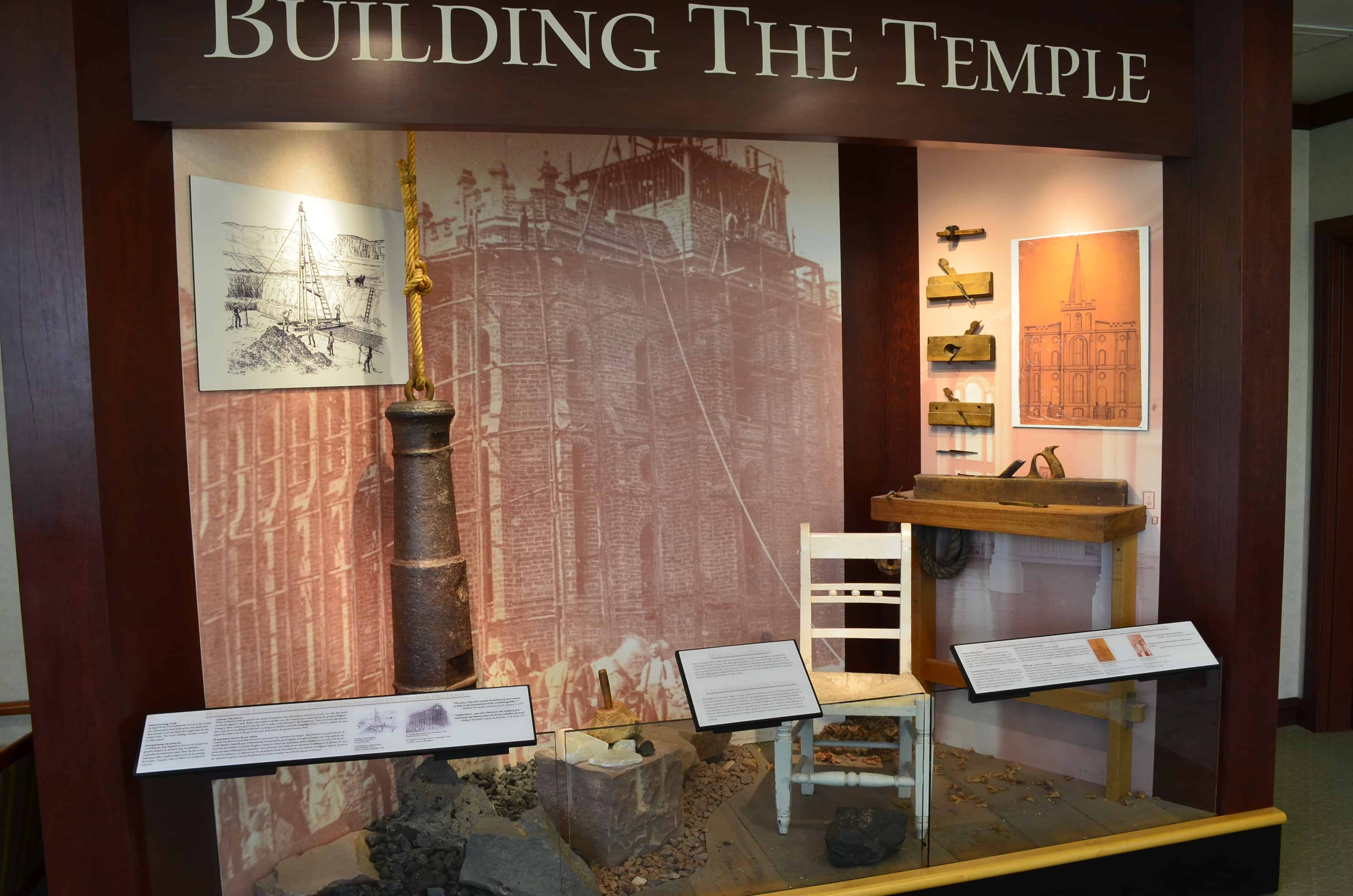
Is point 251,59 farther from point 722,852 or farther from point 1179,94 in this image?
point 1179,94

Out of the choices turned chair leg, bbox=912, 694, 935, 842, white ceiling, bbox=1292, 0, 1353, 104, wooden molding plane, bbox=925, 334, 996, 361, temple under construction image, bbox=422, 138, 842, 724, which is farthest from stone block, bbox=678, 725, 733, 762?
white ceiling, bbox=1292, 0, 1353, 104

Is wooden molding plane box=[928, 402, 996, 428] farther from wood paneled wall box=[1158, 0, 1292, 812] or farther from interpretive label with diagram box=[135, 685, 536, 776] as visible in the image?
interpretive label with diagram box=[135, 685, 536, 776]

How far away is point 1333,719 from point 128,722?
4.84 meters

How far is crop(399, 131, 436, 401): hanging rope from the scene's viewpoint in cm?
312

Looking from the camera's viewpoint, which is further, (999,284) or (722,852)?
(999,284)

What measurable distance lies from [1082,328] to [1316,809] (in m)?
2.01

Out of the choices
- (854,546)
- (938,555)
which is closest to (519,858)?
(854,546)

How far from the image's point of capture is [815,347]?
3.97m

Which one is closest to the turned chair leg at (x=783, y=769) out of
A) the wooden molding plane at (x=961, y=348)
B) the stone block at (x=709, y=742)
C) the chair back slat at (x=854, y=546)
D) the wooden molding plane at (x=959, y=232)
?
the stone block at (x=709, y=742)

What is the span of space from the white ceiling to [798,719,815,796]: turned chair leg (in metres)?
2.72

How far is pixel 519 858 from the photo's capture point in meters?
2.05

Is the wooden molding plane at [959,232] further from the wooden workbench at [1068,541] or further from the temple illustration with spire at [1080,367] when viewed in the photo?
the wooden workbench at [1068,541]

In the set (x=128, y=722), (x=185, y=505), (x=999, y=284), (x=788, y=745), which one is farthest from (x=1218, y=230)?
(x=128, y=722)

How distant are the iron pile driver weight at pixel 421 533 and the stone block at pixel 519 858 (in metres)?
1.08
